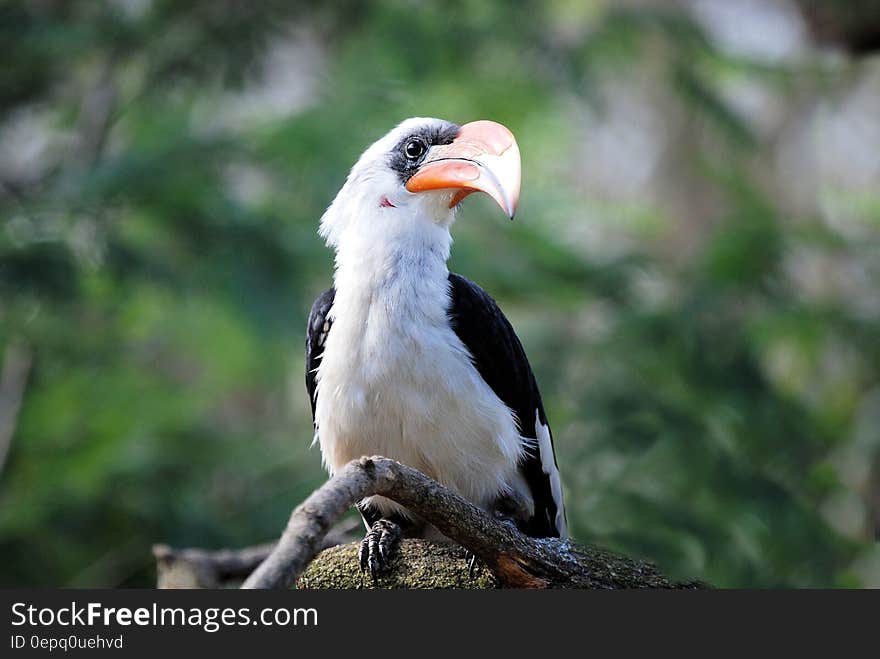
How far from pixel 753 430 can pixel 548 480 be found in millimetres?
3006

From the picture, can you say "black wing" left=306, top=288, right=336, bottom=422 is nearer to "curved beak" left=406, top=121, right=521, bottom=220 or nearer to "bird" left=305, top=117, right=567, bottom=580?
"bird" left=305, top=117, right=567, bottom=580

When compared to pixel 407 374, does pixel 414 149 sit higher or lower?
higher

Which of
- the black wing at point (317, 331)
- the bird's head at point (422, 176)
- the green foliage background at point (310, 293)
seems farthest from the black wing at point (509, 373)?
the green foliage background at point (310, 293)

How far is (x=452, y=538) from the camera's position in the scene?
2713mm

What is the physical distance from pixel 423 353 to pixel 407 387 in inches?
4.8

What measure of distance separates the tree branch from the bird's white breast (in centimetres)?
44

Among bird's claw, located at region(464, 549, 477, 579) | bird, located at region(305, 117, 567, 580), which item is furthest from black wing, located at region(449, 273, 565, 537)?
bird's claw, located at region(464, 549, 477, 579)

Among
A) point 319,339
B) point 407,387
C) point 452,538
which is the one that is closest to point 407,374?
point 407,387

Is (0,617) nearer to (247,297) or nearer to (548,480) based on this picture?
(548,480)

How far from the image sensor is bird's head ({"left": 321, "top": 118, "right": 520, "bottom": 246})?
134 inches

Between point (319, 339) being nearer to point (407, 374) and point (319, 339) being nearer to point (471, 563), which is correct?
point (407, 374)

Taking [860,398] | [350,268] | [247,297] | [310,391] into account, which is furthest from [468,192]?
[860,398]

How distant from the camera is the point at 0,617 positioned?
2.96 meters

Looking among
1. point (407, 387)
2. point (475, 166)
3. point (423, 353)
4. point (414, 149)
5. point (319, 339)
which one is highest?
point (414, 149)
